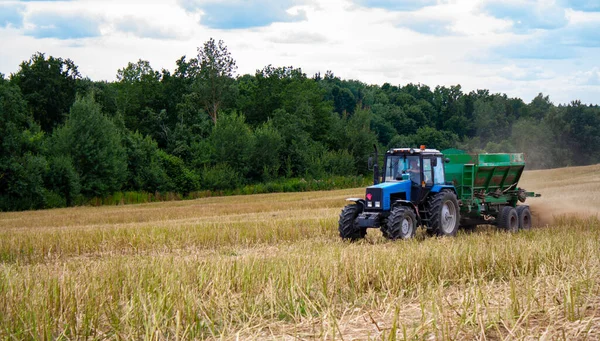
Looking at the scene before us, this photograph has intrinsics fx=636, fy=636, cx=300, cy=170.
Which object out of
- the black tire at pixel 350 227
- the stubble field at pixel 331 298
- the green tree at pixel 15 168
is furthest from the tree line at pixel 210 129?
the stubble field at pixel 331 298

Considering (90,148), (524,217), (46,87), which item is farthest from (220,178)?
(524,217)

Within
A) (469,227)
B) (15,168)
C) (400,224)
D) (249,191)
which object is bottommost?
(249,191)

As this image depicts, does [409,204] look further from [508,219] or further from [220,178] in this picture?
[220,178]

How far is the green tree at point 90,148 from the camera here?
1763 inches

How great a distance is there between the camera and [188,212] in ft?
97.2

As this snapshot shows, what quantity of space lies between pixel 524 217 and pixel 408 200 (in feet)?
14.0

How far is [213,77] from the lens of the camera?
70125 millimetres

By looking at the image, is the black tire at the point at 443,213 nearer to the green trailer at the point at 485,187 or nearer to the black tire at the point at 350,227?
the green trailer at the point at 485,187

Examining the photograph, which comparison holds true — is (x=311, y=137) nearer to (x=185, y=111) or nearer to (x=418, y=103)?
(x=185, y=111)

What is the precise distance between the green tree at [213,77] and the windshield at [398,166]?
55535 mm

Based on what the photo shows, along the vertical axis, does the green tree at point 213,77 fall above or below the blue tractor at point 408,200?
above

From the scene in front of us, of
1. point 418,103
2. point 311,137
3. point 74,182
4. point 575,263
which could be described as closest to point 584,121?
point 418,103

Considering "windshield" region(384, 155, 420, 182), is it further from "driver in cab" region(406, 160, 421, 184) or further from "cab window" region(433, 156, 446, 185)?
"cab window" region(433, 156, 446, 185)

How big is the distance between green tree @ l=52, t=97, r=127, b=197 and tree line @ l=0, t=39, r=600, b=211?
0.08 meters
